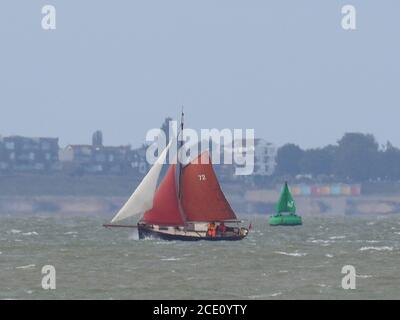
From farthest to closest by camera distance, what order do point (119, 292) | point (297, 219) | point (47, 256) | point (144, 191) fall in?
point (297, 219)
point (144, 191)
point (47, 256)
point (119, 292)

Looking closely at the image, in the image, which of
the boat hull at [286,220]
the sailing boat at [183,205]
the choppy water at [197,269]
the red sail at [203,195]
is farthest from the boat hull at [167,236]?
the boat hull at [286,220]

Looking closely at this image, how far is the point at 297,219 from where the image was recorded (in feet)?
493

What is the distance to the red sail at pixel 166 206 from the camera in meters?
87.5

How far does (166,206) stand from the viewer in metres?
87.8

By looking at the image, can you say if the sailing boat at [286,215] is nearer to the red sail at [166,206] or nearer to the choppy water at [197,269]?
the choppy water at [197,269]

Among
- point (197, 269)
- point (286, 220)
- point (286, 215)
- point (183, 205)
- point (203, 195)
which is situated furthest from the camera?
point (286, 215)

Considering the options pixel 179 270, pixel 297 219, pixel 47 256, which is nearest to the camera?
pixel 179 270

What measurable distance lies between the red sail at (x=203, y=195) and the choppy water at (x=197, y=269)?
6.22 ft

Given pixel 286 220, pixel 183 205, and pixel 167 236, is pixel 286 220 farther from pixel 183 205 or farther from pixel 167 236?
pixel 183 205

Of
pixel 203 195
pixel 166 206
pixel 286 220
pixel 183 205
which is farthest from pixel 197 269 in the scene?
pixel 286 220

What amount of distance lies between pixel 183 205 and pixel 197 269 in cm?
2565
